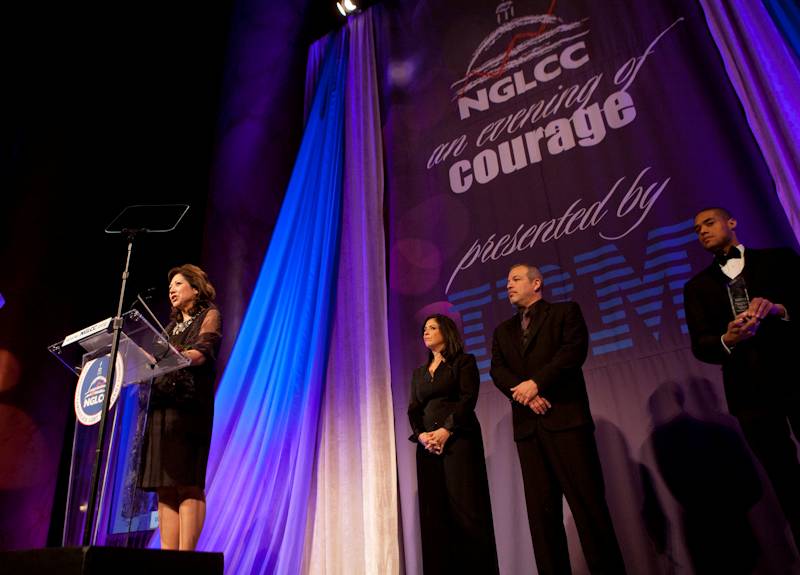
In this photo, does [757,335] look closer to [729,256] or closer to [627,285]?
[729,256]

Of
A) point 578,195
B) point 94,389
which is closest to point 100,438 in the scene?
point 94,389

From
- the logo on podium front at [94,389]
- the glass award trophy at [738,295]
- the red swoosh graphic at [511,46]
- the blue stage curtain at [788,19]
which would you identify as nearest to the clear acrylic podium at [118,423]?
the logo on podium front at [94,389]

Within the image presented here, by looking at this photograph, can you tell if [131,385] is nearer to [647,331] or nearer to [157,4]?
[647,331]

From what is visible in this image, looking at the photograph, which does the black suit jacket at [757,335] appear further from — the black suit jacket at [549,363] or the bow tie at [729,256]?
the black suit jacket at [549,363]

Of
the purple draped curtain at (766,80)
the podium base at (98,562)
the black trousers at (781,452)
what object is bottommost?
the podium base at (98,562)

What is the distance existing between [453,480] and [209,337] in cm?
125

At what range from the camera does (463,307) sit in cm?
380

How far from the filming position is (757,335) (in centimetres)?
231

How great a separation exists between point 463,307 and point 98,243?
3270 millimetres

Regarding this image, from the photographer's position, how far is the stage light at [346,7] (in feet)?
16.0

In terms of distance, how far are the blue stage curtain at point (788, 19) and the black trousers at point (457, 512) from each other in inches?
99.6

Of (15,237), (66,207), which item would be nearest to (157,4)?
(66,207)

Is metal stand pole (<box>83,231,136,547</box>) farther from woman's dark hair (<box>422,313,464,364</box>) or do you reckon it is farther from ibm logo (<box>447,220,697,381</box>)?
ibm logo (<box>447,220,697,381</box>)

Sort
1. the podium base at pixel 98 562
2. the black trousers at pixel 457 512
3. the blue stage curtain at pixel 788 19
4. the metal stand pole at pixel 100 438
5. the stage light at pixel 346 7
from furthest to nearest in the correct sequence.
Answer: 1. the stage light at pixel 346 7
2. the blue stage curtain at pixel 788 19
3. the black trousers at pixel 457 512
4. the metal stand pole at pixel 100 438
5. the podium base at pixel 98 562
